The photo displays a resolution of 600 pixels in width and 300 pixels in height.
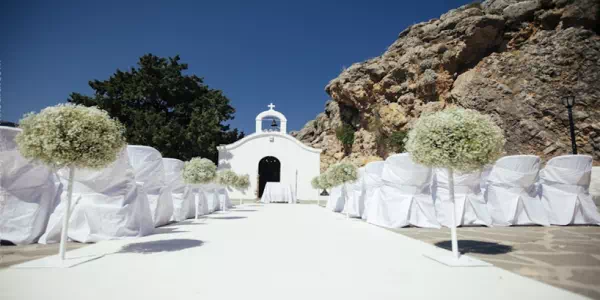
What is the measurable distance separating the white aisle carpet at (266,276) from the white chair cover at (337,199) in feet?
29.2

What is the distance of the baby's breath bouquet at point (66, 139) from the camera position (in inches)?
147

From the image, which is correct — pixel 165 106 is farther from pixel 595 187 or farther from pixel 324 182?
pixel 595 187

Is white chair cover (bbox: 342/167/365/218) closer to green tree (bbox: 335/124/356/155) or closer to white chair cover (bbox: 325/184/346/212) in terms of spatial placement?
white chair cover (bbox: 325/184/346/212)

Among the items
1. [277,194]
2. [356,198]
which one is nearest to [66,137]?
[356,198]

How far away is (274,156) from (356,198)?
1646 centimetres

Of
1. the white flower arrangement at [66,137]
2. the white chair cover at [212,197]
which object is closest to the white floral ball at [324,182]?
the white chair cover at [212,197]

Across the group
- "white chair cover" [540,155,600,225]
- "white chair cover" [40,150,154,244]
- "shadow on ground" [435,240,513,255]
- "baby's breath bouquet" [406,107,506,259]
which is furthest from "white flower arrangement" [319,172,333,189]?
"baby's breath bouquet" [406,107,506,259]

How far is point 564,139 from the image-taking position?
2027 cm

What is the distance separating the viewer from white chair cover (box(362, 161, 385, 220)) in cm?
854

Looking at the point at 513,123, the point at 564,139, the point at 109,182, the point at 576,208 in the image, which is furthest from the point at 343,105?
the point at 109,182

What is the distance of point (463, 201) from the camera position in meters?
7.54

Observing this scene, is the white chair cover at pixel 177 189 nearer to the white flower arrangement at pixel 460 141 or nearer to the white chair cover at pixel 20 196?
the white chair cover at pixel 20 196

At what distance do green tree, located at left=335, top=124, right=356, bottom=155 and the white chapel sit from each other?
5.82 meters

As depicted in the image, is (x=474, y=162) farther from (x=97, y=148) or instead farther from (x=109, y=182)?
(x=109, y=182)
